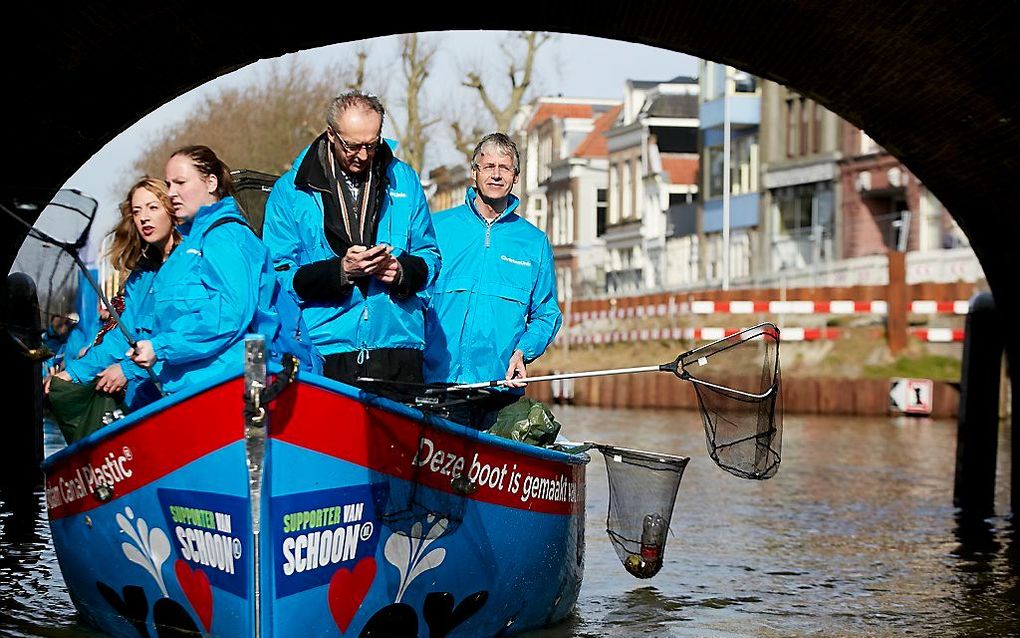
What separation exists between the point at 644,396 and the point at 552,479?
24.5 m

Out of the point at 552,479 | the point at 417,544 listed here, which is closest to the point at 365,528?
the point at 417,544

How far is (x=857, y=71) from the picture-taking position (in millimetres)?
12742

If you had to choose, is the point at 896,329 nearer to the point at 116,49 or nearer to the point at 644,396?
the point at 644,396

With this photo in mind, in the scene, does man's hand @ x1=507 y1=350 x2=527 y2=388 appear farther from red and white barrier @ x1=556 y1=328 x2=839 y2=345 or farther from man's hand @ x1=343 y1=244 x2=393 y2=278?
red and white barrier @ x1=556 y1=328 x2=839 y2=345

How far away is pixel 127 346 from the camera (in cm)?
808

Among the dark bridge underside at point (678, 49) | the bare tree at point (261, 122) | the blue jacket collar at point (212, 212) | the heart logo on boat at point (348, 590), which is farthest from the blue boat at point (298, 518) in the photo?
the bare tree at point (261, 122)

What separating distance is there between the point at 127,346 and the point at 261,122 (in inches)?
1645

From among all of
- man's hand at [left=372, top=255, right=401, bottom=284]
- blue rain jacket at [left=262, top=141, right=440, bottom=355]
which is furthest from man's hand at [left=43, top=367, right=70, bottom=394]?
man's hand at [left=372, top=255, right=401, bottom=284]

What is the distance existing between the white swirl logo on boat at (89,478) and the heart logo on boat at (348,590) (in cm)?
94

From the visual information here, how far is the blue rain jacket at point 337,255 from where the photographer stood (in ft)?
24.2

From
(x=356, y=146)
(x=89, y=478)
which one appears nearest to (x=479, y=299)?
(x=356, y=146)

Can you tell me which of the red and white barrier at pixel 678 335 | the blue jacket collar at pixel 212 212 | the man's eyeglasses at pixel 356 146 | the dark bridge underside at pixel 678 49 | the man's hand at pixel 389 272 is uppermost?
the dark bridge underside at pixel 678 49

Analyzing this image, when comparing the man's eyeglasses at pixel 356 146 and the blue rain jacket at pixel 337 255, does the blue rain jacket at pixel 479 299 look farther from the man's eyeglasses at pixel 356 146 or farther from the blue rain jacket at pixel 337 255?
the man's eyeglasses at pixel 356 146

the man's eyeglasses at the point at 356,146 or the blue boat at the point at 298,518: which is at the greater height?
the man's eyeglasses at the point at 356,146
